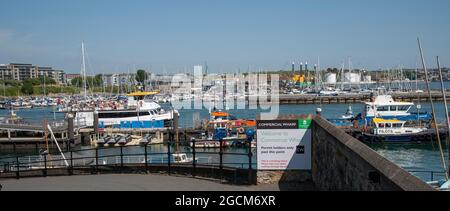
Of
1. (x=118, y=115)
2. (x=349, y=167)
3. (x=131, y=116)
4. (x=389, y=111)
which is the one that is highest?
(x=349, y=167)

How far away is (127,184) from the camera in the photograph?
11.4m

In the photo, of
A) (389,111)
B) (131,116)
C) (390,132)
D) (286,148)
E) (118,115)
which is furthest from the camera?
(118,115)

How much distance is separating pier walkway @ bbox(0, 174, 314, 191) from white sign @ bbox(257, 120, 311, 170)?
19.6 inches

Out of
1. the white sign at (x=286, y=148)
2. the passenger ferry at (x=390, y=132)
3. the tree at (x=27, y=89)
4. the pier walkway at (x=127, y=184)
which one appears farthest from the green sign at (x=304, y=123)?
the tree at (x=27, y=89)

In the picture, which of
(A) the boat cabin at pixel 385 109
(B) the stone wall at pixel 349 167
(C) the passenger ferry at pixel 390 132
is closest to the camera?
(B) the stone wall at pixel 349 167

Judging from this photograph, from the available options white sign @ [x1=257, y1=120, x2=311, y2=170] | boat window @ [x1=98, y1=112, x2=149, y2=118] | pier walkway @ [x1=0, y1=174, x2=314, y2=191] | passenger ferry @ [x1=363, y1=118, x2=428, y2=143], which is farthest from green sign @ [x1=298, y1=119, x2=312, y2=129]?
boat window @ [x1=98, y1=112, x2=149, y2=118]

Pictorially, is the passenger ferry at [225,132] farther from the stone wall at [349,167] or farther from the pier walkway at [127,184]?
the stone wall at [349,167]

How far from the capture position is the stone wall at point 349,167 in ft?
18.2

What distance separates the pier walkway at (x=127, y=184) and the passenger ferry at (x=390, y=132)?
36.2 meters

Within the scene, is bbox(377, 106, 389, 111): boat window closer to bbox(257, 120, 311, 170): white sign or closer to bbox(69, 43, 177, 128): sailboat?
bbox(69, 43, 177, 128): sailboat

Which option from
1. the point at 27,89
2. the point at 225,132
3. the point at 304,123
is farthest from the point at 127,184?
the point at 27,89

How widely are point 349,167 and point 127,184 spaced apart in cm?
599

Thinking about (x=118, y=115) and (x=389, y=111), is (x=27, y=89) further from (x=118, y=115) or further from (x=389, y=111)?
(x=389, y=111)
